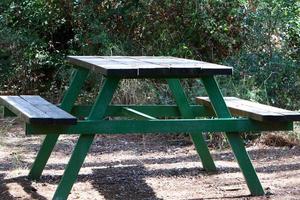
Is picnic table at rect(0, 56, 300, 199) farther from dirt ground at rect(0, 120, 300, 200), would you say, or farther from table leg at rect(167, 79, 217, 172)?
table leg at rect(167, 79, 217, 172)

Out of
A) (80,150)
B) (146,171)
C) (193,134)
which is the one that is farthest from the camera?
(146,171)

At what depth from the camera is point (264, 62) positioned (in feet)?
28.6

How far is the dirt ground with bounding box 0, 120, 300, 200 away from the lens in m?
5.00

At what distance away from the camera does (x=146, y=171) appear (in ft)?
19.1

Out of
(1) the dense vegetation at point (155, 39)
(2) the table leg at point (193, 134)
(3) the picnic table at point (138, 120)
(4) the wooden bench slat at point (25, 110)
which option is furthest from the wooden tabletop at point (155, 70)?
(1) the dense vegetation at point (155, 39)

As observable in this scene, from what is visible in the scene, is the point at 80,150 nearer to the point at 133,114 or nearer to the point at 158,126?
the point at 158,126

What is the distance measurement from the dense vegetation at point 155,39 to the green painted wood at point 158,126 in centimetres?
295

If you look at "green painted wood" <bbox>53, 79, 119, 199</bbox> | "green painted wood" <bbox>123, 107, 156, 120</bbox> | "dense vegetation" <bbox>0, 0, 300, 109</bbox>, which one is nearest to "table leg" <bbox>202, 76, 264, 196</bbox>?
"green painted wood" <bbox>123, 107, 156, 120</bbox>

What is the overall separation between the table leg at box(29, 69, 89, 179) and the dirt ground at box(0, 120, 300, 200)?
0.10 m

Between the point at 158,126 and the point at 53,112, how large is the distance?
73 cm

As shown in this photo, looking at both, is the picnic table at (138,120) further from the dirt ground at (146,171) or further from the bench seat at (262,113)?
the dirt ground at (146,171)

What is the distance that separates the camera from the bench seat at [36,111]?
409 centimetres

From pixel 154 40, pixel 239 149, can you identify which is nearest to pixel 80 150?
pixel 239 149

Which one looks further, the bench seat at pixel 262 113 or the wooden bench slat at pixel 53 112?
the bench seat at pixel 262 113
